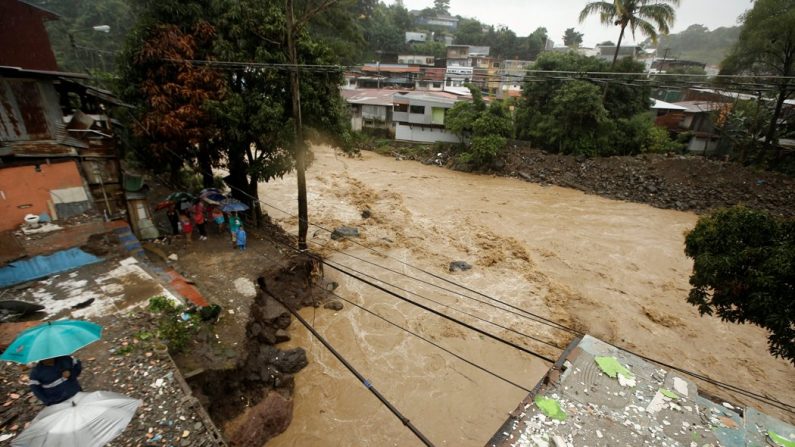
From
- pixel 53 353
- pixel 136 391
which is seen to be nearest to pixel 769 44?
pixel 136 391

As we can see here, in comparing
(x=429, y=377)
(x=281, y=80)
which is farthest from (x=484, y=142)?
(x=429, y=377)

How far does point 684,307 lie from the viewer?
14008 mm

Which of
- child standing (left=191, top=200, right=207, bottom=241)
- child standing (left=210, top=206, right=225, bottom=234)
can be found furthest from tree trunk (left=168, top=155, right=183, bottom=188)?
child standing (left=210, top=206, right=225, bottom=234)

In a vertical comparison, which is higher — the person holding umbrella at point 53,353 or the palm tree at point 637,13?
the palm tree at point 637,13

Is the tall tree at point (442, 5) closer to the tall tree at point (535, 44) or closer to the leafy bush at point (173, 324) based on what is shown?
the tall tree at point (535, 44)

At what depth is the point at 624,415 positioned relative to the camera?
563 cm

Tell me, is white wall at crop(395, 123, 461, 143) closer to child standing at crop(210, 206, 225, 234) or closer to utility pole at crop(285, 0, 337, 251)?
utility pole at crop(285, 0, 337, 251)

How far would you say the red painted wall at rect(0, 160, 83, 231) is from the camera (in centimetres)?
988

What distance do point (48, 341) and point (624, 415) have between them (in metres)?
8.14

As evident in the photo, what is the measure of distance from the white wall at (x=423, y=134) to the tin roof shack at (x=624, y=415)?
30.0 meters

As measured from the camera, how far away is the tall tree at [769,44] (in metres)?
21.0

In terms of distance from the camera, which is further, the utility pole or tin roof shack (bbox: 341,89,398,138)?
tin roof shack (bbox: 341,89,398,138)

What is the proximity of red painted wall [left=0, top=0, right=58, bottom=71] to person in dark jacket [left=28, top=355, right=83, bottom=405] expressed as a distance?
14.9 metres

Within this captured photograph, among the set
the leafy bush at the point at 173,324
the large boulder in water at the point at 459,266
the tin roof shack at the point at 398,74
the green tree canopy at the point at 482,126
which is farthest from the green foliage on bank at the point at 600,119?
the leafy bush at the point at 173,324
